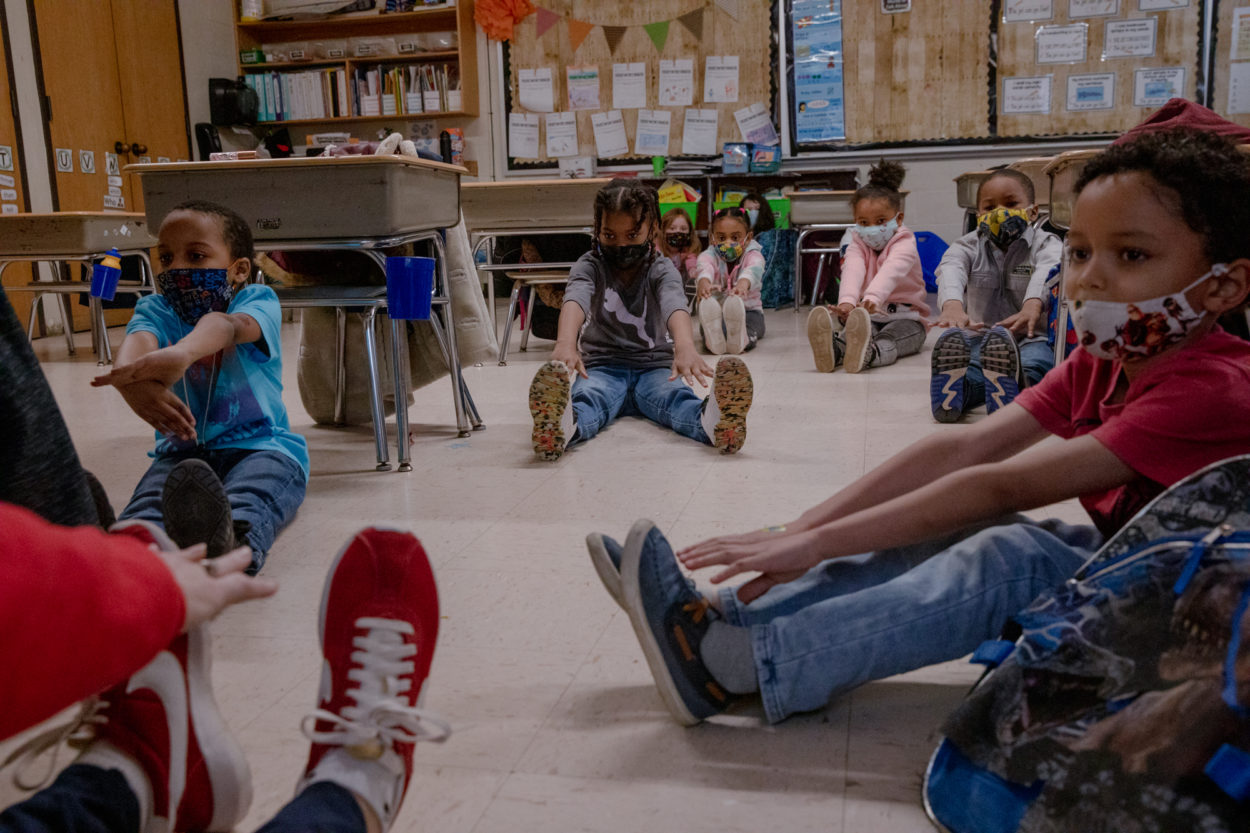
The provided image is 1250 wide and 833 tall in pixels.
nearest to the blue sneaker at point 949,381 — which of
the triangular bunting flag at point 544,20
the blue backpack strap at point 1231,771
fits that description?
the blue backpack strap at point 1231,771

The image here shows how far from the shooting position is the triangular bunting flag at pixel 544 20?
20.9 feet

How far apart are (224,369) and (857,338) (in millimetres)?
2210

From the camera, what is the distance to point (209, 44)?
251 inches

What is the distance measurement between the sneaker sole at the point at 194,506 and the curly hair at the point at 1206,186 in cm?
121

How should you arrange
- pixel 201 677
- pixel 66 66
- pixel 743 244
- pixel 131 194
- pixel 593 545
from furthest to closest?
1. pixel 131 194
2. pixel 66 66
3. pixel 743 244
4. pixel 593 545
5. pixel 201 677

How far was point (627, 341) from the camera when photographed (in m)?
2.74

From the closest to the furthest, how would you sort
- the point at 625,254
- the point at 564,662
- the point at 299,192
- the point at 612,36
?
the point at 564,662
the point at 299,192
the point at 625,254
the point at 612,36

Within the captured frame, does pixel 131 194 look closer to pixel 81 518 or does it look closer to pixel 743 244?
pixel 743 244

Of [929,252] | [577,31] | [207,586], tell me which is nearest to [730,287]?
[929,252]

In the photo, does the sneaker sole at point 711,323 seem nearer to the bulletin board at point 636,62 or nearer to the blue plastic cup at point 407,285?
the blue plastic cup at point 407,285

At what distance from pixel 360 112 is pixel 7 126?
85.3 inches

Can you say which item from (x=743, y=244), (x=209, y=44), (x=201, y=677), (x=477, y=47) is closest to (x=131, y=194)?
(x=209, y=44)

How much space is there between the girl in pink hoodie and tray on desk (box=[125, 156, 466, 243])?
176 centimetres

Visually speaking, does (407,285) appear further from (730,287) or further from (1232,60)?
(1232,60)
